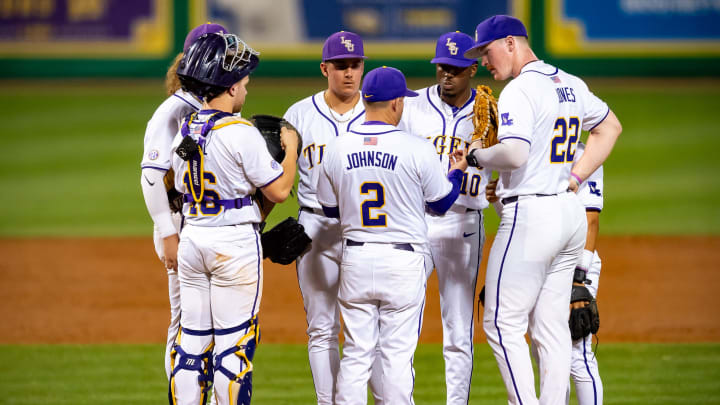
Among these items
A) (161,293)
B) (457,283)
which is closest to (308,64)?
(161,293)

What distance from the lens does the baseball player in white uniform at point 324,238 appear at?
4.91m

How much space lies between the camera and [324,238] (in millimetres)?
4918

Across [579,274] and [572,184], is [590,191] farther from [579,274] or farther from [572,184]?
[579,274]

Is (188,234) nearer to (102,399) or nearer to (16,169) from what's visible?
(102,399)

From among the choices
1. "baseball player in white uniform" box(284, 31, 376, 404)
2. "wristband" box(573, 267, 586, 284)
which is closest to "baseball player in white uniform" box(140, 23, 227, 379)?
"baseball player in white uniform" box(284, 31, 376, 404)

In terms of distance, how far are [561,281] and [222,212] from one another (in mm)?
1757

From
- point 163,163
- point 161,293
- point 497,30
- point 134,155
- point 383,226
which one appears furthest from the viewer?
point 134,155

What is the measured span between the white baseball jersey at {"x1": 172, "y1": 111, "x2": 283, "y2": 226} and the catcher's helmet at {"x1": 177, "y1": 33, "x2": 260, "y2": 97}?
145 millimetres

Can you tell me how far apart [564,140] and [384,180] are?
37.7 inches

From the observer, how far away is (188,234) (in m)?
4.17

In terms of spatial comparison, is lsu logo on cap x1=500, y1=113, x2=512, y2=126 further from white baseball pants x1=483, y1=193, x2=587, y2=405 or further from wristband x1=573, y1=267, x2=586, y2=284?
wristband x1=573, y1=267, x2=586, y2=284

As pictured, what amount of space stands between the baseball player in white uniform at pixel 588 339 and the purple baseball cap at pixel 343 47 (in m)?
1.35

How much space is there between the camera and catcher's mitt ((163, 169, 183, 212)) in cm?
467

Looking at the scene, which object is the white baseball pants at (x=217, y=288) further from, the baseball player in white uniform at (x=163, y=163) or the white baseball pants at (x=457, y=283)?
the white baseball pants at (x=457, y=283)
